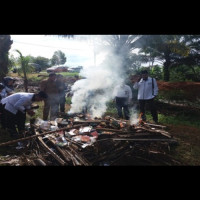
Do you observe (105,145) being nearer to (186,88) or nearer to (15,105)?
(15,105)

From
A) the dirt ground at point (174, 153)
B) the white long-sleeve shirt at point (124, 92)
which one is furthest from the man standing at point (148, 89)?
the dirt ground at point (174, 153)

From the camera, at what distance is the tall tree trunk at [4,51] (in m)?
10.5

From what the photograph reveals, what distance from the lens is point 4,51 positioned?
10.6 metres

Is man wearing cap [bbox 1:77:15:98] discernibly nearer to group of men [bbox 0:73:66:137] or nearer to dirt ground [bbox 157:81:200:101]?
group of men [bbox 0:73:66:137]

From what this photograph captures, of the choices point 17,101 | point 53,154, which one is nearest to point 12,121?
point 17,101

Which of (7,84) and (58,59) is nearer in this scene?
(7,84)

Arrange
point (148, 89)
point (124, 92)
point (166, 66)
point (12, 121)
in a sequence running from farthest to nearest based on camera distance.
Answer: point (166, 66) → point (124, 92) → point (148, 89) → point (12, 121)

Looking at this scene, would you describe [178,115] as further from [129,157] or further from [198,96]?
[129,157]

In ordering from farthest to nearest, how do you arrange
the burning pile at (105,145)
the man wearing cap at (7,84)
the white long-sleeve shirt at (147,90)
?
the white long-sleeve shirt at (147,90) < the man wearing cap at (7,84) < the burning pile at (105,145)

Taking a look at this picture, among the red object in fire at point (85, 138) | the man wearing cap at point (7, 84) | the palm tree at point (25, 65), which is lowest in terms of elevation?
the red object in fire at point (85, 138)

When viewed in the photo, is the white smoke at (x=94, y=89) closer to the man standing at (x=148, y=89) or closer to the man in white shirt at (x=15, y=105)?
the man standing at (x=148, y=89)

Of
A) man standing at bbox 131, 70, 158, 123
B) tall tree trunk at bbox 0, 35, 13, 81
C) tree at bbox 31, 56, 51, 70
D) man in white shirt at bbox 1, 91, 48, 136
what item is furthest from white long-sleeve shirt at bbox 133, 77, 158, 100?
tree at bbox 31, 56, 51, 70

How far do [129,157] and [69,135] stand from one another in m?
1.70
